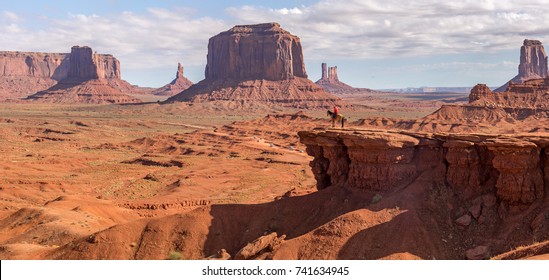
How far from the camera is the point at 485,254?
23.4m

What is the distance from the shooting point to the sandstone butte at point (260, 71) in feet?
593

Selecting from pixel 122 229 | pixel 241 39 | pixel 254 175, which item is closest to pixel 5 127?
pixel 254 175

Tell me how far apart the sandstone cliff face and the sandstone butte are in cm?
14597

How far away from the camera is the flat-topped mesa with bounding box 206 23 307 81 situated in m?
183

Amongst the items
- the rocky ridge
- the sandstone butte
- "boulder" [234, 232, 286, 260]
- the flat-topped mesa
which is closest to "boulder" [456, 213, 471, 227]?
the rocky ridge

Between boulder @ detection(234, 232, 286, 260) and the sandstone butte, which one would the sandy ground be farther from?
the sandstone butte

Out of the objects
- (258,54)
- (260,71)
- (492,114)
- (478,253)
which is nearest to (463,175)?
(478,253)

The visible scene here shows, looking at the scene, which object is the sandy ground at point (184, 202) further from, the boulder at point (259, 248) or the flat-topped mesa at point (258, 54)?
the flat-topped mesa at point (258, 54)

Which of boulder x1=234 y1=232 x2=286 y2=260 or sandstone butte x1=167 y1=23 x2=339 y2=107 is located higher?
sandstone butte x1=167 y1=23 x2=339 y2=107

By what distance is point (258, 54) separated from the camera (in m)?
184

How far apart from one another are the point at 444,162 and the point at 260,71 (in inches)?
6322

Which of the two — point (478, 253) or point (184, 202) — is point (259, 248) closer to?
point (478, 253)

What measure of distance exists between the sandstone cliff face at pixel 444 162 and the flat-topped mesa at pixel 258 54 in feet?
501

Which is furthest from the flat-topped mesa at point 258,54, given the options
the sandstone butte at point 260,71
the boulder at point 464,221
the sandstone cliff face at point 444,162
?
the boulder at point 464,221
